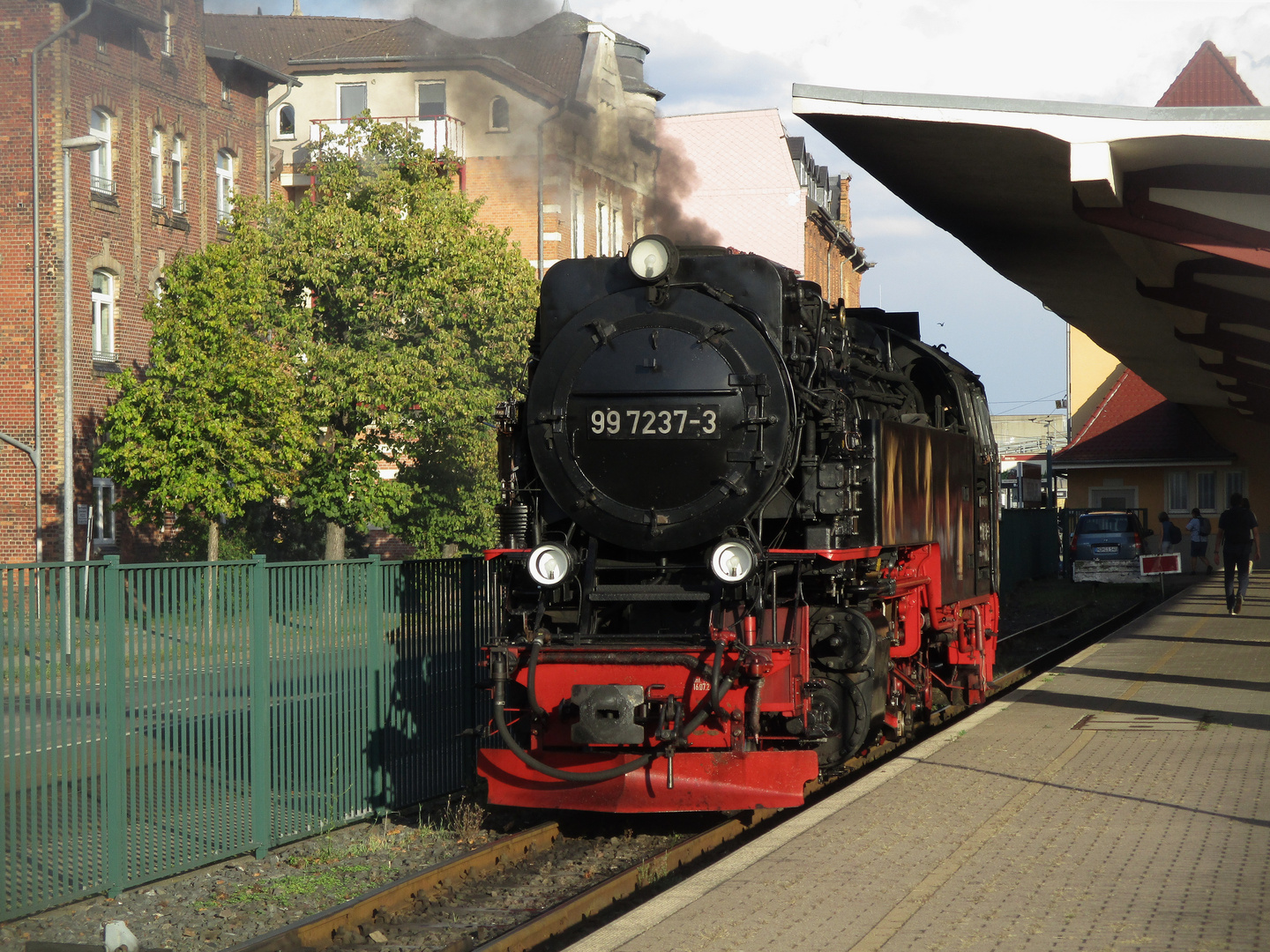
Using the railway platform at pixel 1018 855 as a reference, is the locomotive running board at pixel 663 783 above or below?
above

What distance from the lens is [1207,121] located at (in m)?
9.09

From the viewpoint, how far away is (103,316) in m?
26.0

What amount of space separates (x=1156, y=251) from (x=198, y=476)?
1366 cm

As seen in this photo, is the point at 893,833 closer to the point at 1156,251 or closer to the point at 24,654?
the point at 24,654

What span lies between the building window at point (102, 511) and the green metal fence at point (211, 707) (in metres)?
17.5

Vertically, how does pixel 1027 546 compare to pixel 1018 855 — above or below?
above

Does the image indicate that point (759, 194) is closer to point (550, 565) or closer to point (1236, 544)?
point (1236, 544)

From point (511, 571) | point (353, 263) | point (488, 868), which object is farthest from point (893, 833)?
point (353, 263)

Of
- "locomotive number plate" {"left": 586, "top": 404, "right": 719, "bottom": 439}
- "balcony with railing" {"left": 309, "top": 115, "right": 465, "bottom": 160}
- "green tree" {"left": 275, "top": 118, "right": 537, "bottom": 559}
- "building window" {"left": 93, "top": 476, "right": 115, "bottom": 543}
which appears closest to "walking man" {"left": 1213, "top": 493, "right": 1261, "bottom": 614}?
"green tree" {"left": 275, "top": 118, "right": 537, "bottom": 559}

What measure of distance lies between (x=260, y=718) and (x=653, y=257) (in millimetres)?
3471

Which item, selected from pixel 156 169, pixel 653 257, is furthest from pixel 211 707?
pixel 156 169

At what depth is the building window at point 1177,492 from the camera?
36.8 m

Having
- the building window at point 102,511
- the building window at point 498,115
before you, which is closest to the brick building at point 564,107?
the building window at point 498,115

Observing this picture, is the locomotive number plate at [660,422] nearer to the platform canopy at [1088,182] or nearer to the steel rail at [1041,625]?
the platform canopy at [1088,182]
